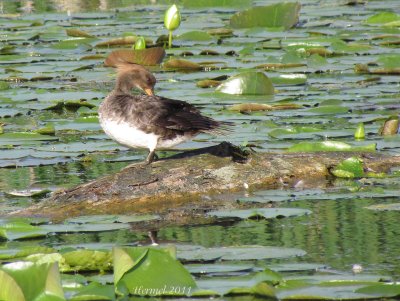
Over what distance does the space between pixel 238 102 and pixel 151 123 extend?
295cm

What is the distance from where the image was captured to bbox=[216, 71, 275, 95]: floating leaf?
9.93 metres

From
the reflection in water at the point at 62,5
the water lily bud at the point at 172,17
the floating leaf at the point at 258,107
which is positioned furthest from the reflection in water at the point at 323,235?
the reflection in water at the point at 62,5

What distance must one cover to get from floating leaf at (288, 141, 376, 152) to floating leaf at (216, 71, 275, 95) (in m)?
2.51

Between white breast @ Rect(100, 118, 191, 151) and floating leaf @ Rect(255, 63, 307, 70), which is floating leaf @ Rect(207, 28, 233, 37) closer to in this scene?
floating leaf @ Rect(255, 63, 307, 70)

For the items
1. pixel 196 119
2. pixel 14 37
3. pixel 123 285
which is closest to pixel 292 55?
pixel 14 37

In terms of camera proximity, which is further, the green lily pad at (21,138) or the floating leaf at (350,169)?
the green lily pad at (21,138)

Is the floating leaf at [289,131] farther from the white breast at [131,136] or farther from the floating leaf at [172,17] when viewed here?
the floating leaf at [172,17]

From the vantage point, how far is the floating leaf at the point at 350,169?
6965 millimetres

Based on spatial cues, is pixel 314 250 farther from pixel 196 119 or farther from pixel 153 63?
pixel 153 63

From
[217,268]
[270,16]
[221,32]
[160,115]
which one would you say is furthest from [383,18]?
[217,268]

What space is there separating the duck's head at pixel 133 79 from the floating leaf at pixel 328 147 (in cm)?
113

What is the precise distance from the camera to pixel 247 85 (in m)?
10.0

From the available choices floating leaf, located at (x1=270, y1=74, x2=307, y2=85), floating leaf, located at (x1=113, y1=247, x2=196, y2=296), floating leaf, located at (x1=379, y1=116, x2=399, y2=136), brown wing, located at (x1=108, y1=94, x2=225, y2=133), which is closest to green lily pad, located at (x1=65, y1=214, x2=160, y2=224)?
brown wing, located at (x1=108, y1=94, x2=225, y2=133)

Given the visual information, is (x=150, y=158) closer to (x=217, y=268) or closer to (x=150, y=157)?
(x=150, y=157)
